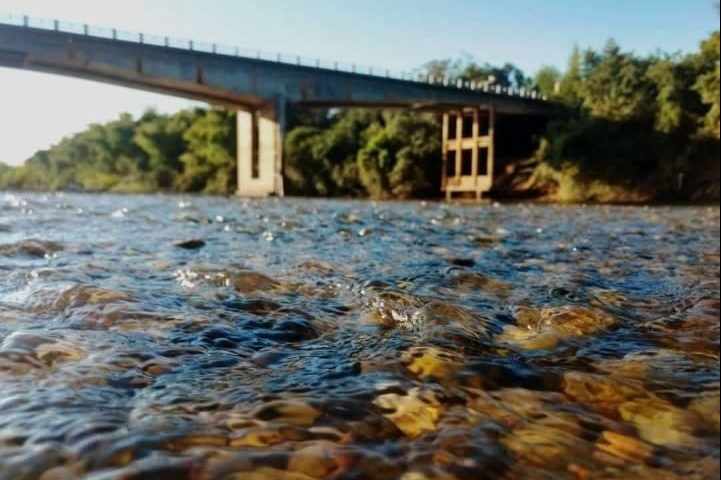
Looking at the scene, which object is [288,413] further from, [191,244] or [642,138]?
[642,138]

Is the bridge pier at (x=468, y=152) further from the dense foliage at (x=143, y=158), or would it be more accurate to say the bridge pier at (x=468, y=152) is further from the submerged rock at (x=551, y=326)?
the submerged rock at (x=551, y=326)

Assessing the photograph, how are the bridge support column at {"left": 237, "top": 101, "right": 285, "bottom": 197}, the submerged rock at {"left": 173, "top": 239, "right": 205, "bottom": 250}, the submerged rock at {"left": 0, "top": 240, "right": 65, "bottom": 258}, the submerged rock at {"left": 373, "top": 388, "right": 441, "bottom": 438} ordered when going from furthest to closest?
the bridge support column at {"left": 237, "top": 101, "right": 285, "bottom": 197} < the submerged rock at {"left": 173, "top": 239, "right": 205, "bottom": 250} < the submerged rock at {"left": 0, "top": 240, "right": 65, "bottom": 258} < the submerged rock at {"left": 373, "top": 388, "right": 441, "bottom": 438}

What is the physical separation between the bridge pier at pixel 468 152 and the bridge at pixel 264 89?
0.08 m

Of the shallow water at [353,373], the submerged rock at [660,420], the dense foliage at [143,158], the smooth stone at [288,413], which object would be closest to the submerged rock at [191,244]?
the shallow water at [353,373]

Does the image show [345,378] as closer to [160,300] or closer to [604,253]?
[160,300]

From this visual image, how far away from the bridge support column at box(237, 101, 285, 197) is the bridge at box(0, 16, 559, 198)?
7 cm

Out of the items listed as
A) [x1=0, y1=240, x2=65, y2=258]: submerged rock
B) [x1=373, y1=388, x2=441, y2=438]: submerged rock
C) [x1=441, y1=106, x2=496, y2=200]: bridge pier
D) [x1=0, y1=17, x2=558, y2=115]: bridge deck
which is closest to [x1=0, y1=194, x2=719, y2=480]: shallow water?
[x1=373, y1=388, x2=441, y2=438]: submerged rock

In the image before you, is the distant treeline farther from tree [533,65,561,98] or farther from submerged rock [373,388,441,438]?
submerged rock [373,388,441,438]

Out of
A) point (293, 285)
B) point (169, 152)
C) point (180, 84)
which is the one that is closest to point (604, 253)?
point (293, 285)

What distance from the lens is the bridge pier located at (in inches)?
1812

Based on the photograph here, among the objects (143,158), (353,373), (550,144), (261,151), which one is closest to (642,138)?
(550,144)

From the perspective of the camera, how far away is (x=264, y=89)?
40531mm

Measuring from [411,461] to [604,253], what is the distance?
223 inches

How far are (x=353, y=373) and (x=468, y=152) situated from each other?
4841 cm
